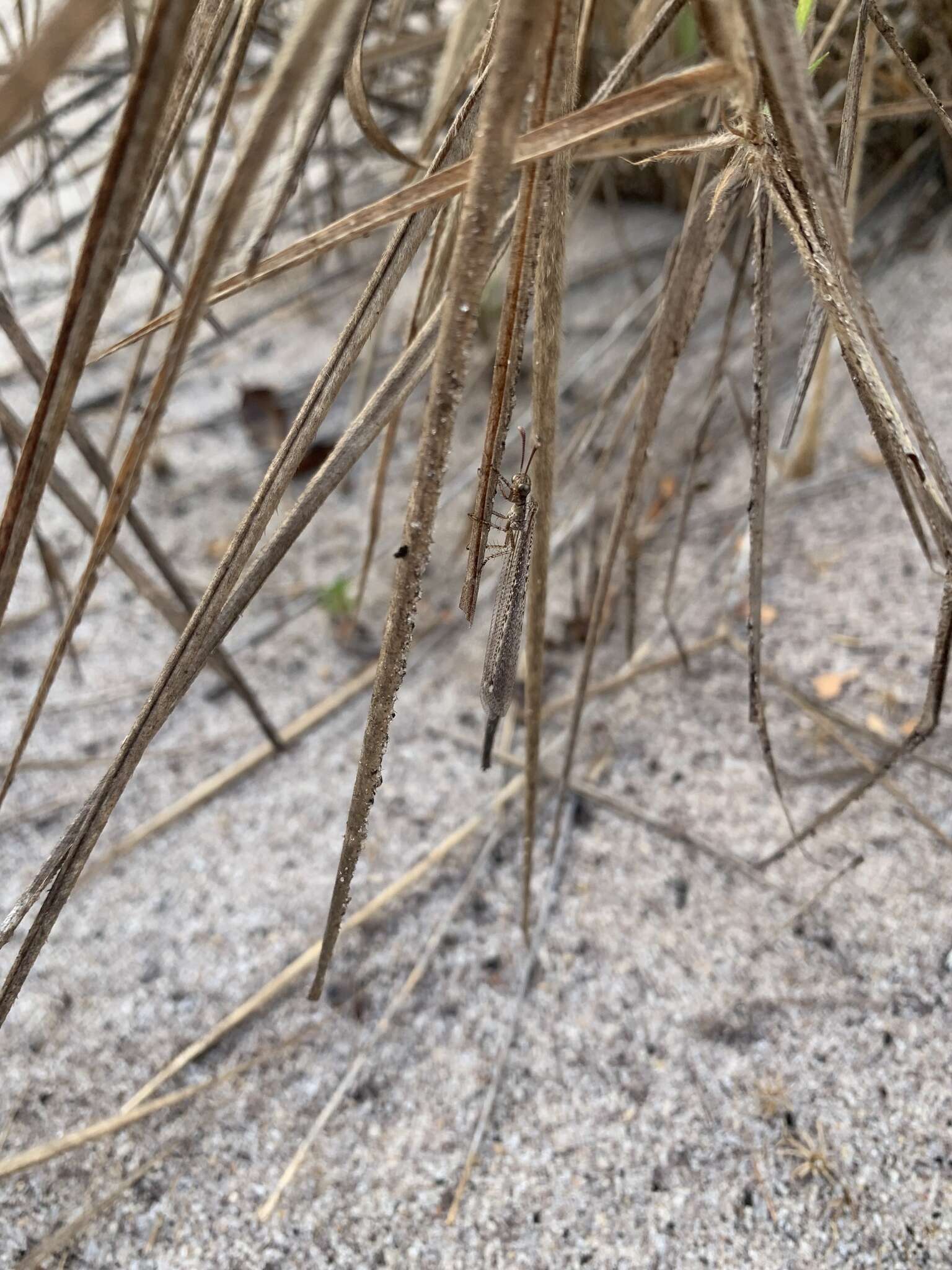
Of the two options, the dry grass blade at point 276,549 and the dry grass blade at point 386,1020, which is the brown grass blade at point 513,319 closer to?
the dry grass blade at point 276,549

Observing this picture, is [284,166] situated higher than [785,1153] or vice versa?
[284,166]

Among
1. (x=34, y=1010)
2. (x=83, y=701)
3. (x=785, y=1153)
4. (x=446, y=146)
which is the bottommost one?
(x=785, y=1153)

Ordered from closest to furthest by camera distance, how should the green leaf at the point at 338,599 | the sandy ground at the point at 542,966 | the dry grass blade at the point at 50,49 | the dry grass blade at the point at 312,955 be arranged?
the dry grass blade at the point at 50,49
the sandy ground at the point at 542,966
the dry grass blade at the point at 312,955
the green leaf at the point at 338,599

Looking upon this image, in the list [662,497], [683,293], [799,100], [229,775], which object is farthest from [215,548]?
[799,100]

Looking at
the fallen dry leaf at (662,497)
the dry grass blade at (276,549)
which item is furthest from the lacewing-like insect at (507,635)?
the fallen dry leaf at (662,497)

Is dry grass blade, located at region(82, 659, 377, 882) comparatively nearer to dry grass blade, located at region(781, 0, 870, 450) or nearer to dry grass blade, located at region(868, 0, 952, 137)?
dry grass blade, located at region(781, 0, 870, 450)

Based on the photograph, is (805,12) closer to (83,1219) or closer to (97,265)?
(97,265)

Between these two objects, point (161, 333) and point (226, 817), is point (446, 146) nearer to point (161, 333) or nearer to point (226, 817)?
point (226, 817)

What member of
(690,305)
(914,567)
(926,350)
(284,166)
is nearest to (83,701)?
(284,166)
